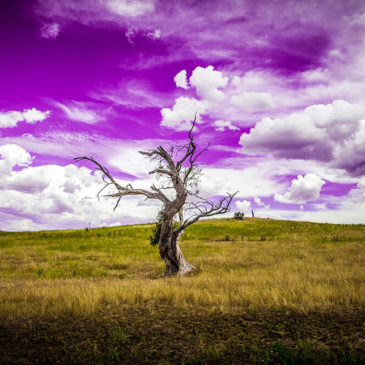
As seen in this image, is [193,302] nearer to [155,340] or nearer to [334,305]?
Result: [155,340]

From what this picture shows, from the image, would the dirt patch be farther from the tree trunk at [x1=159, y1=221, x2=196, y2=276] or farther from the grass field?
the tree trunk at [x1=159, y1=221, x2=196, y2=276]

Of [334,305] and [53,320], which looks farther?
[334,305]

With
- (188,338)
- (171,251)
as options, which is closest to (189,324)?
(188,338)

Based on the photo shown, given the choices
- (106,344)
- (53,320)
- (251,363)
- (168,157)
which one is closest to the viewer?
(251,363)

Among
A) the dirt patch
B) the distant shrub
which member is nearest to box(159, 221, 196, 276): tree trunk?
the dirt patch

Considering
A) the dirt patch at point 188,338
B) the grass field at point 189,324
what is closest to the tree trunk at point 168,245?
the grass field at point 189,324

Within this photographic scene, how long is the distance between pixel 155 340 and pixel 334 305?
4908 millimetres

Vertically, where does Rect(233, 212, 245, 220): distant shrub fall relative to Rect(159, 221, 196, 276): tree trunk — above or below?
above

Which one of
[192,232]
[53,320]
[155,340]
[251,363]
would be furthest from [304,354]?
[192,232]

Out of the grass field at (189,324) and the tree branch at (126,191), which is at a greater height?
the tree branch at (126,191)

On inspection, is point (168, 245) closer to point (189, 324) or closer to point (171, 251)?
point (171, 251)

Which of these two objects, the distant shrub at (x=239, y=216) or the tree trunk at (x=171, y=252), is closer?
the tree trunk at (x=171, y=252)

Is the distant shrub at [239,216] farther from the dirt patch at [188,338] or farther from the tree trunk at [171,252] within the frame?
the dirt patch at [188,338]

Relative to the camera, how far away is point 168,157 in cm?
1441
